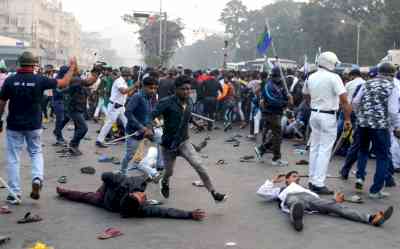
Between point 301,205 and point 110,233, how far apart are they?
2167 mm

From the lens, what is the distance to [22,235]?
6.19 meters

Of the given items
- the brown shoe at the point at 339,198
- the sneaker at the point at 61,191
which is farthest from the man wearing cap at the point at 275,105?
the sneaker at the point at 61,191

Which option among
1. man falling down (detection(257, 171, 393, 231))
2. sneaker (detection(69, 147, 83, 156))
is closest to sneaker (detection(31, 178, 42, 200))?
man falling down (detection(257, 171, 393, 231))

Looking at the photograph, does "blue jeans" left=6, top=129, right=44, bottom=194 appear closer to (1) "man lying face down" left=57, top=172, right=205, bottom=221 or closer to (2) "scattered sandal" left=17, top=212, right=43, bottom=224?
(2) "scattered sandal" left=17, top=212, right=43, bottom=224

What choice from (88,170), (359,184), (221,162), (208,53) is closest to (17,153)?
(88,170)

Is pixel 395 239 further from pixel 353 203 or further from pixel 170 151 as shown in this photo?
pixel 170 151

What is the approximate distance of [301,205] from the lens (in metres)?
6.55

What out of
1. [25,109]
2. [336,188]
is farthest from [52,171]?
[336,188]

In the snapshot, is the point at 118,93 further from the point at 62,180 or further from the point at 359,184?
the point at 359,184

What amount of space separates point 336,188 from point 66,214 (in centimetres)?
416

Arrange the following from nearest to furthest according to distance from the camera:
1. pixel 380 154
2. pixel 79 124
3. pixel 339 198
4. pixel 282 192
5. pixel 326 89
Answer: pixel 282 192 → pixel 339 198 → pixel 380 154 → pixel 326 89 → pixel 79 124

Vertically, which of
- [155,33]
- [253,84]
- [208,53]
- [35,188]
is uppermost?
[155,33]

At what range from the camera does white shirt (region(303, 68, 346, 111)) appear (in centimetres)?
809

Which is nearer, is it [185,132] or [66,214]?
[66,214]
